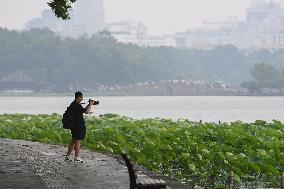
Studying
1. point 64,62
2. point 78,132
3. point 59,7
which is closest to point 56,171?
point 78,132

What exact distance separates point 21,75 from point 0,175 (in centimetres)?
14909

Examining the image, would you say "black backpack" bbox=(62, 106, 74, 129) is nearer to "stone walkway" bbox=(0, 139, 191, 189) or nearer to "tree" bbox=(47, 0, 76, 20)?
"stone walkway" bbox=(0, 139, 191, 189)

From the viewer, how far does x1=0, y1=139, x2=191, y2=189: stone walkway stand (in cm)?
1284

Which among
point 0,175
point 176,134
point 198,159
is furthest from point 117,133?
point 0,175

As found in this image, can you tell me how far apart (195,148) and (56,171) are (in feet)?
18.9

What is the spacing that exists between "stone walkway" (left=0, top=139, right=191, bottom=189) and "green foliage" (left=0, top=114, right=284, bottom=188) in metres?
1.33

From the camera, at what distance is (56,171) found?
48.1ft

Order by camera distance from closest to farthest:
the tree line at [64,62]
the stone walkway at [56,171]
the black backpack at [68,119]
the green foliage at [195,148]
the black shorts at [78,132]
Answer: the stone walkway at [56,171], the black backpack at [68,119], the black shorts at [78,132], the green foliage at [195,148], the tree line at [64,62]

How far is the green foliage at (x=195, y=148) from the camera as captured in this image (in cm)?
1694

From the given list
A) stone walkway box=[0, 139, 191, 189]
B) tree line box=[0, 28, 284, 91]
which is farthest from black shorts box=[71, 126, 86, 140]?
tree line box=[0, 28, 284, 91]

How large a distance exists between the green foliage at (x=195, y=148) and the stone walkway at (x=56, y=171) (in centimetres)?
133

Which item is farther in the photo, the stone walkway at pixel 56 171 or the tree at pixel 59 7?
the tree at pixel 59 7

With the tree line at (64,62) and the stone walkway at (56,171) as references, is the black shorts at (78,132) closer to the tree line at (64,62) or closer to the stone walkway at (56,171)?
the stone walkway at (56,171)

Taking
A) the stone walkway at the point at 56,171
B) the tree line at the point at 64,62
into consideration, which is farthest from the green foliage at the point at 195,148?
the tree line at the point at 64,62
